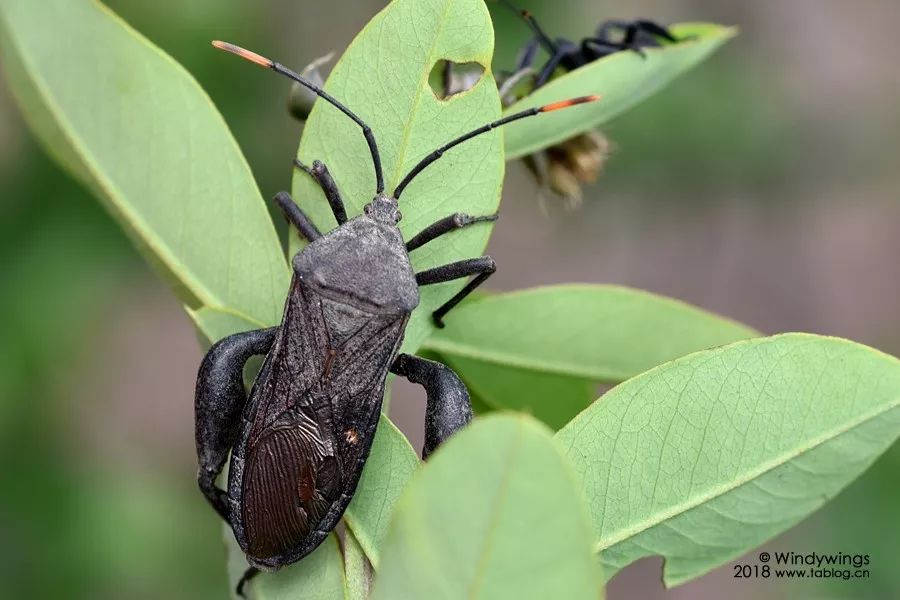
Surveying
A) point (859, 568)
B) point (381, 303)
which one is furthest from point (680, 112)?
point (381, 303)

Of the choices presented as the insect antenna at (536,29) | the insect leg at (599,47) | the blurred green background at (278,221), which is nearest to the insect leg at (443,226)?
the insect antenna at (536,29)

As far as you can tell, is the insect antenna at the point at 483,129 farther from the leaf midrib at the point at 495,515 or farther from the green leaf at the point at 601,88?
the leaf midrib at the point at 495,515

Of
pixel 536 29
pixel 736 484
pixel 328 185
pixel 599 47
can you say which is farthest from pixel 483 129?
pixel 599 47

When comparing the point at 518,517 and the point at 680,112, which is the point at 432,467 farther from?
the point at 680,112

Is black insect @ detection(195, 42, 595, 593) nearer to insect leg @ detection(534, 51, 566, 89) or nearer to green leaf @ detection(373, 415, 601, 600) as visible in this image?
insect leg @ detection(534, 51, 566, 89)

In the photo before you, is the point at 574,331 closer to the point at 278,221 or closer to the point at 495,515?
the point at 495,515

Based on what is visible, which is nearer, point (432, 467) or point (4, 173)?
point (432, 467)
